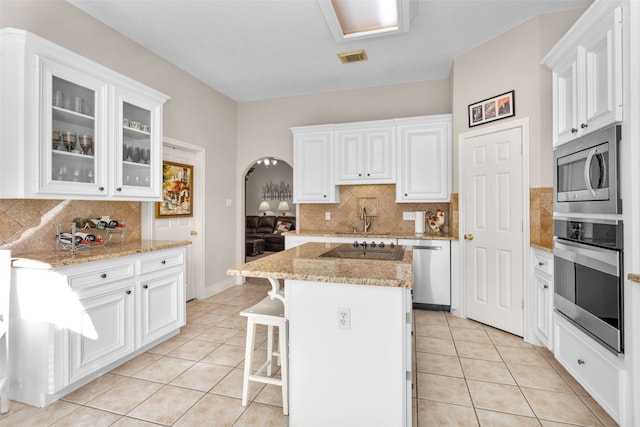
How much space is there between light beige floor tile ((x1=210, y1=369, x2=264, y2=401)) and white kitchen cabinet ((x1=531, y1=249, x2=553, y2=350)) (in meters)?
2.24

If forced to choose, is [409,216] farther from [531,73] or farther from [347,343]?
[347,343]

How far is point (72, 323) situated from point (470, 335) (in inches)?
130

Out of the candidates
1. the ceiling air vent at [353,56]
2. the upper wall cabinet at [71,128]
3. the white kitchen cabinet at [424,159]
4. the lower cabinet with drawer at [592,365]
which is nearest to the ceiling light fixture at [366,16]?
the ceiling air vent at [353,56]

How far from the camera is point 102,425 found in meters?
1.89

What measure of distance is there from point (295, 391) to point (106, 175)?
2217mm

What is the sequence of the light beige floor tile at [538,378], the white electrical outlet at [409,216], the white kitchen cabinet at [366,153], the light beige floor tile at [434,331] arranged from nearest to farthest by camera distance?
the light beige floor tile at [538,378]
the light beige floor tile at [434,331]
the white kitchen cabinet at [366,153]
the white electrical outlet at [409,216]

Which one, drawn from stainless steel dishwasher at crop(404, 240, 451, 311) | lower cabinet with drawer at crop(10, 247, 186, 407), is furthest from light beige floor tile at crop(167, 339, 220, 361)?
stainless steel dishwasher at crop(404, 240, 451, 311)

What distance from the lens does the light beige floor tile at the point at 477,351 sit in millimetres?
2742

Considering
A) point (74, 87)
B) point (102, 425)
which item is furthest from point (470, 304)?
point (74, 87)

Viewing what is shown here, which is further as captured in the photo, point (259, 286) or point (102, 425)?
point (259, 286)

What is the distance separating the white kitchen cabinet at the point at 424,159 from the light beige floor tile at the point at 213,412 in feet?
9.82

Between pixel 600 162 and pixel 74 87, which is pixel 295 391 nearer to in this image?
pixel 600 162

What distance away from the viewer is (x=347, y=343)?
1.66m

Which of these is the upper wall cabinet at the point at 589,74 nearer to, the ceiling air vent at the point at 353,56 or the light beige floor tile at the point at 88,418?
the ceiling air vent at the point at 353,56
